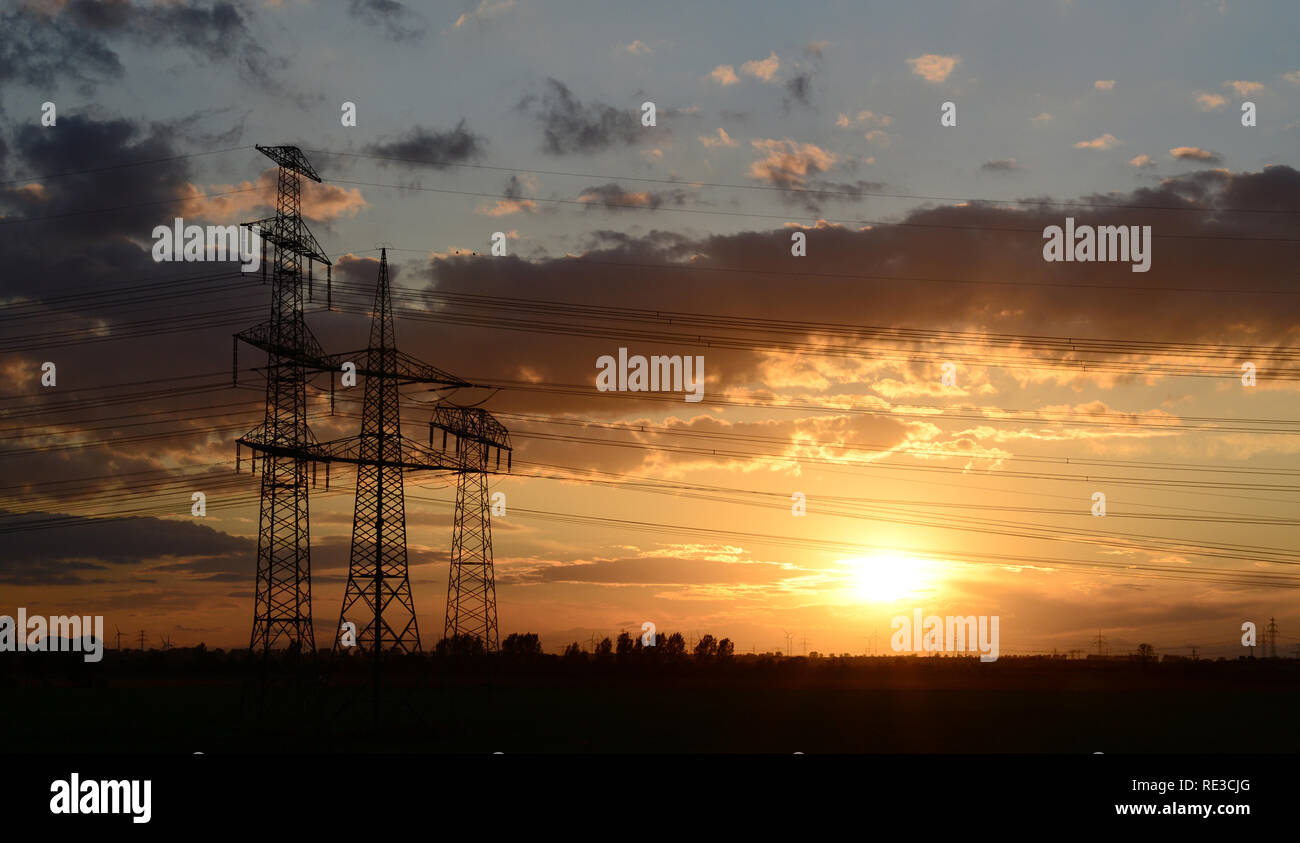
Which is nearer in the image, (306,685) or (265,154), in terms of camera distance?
(265,154)

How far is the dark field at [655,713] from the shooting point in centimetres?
6669

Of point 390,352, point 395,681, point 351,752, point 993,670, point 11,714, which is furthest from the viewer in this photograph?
point 993,670

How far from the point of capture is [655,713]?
91438 millimetres

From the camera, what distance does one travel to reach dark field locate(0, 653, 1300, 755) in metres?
66.7

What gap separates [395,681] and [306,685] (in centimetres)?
6823
